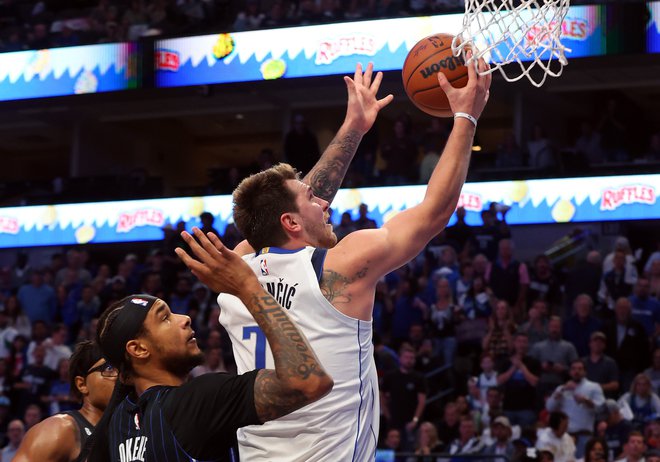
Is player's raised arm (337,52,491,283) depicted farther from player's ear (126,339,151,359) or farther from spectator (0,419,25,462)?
spectator (0,419,25,462)

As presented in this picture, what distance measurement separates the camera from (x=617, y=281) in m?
10.6

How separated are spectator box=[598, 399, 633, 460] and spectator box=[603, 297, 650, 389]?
806mm

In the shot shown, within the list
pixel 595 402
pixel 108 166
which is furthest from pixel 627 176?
pixel 108 166

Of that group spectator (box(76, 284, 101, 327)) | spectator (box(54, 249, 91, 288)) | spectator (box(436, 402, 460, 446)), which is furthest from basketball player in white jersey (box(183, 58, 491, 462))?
spectator (box(54, 249, 91, 288))

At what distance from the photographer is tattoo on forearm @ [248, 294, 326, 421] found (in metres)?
2.39

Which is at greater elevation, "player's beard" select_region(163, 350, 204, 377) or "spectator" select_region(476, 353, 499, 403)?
"player's beard" select_region(163, 350, 204, 377)

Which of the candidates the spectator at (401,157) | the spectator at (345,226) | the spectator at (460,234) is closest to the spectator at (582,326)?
the spectator at (460,234)

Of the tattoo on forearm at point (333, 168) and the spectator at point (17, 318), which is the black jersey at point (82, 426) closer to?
the tattoo on forearm at point (333, 168)

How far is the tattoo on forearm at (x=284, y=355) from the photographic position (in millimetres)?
2387

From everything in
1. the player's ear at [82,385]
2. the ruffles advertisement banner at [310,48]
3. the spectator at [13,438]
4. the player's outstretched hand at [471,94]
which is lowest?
the spectator at [13,438]

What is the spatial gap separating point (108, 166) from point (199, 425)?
1776cm

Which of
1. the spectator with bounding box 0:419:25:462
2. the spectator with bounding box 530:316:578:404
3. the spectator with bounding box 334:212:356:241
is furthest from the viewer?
the spectator with bounding box 334:212:356:241

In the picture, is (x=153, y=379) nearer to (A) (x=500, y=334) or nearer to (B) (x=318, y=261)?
(B) (x=318, y=261)

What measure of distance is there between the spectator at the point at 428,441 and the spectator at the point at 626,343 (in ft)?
6.06
